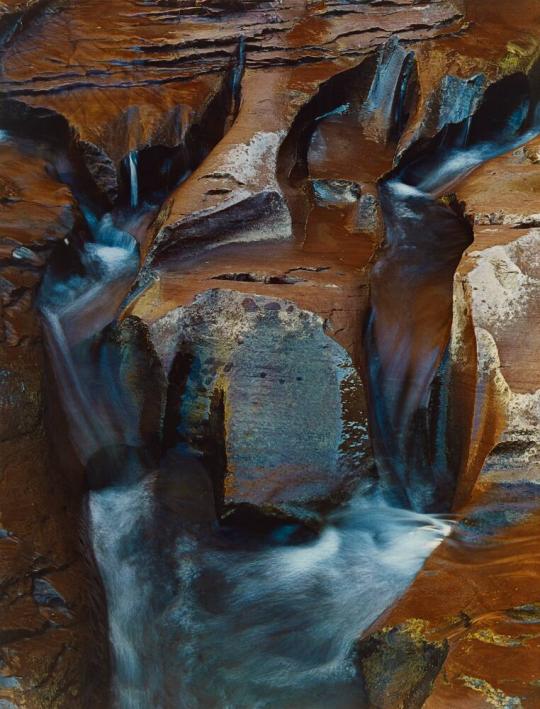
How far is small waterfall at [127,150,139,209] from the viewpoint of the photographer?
536cm

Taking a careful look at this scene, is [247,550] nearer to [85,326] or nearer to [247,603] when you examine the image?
[247,603]

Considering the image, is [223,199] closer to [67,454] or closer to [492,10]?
[67,454]

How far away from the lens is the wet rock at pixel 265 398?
11.9 feet

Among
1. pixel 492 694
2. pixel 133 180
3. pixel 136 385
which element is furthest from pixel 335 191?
pixel 492 694

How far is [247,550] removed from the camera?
371 cm

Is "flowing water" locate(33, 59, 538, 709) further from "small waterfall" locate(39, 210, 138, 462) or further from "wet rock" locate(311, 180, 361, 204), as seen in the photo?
"wet rock" locate(311, 180, 361, 204)

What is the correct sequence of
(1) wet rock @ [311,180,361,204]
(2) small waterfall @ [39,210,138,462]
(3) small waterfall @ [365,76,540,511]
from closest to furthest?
(3) small waterfall @ [365,76,540,511], (2) small waterfall @ [39,210,138,462], (1) wet rock @ [311,180,361,204]

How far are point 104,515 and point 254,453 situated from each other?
0.97 metres

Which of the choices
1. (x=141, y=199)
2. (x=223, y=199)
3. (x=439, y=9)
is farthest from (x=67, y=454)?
(x=439, y=9)

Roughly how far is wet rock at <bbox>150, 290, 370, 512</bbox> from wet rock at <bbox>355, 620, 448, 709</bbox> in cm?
81

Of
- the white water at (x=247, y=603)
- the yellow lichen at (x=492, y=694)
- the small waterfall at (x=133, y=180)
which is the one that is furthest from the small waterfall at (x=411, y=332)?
the small waterfall at (x=133, y=180)

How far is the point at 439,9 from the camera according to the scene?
608 centimetres

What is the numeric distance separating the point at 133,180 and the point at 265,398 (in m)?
2.55

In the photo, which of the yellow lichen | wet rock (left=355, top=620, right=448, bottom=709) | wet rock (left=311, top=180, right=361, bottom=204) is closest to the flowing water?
wet rock (left=355, top=620, right=448, bottom=709)
